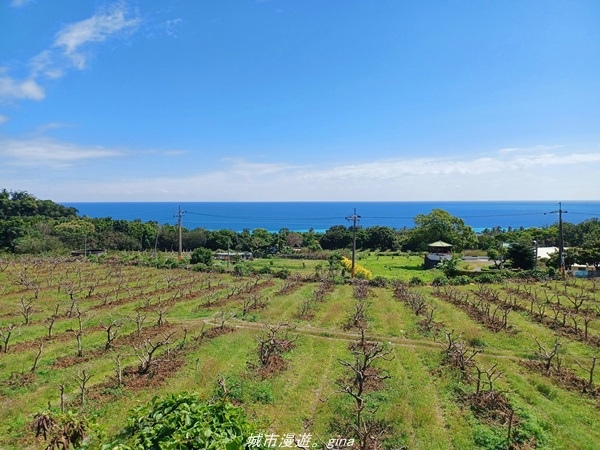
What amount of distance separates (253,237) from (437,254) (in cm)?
3779

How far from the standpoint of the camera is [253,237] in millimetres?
77562

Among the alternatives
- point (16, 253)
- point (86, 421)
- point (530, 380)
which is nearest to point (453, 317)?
point (530, 380)

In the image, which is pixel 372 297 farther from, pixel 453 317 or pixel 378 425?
pixel 378 425

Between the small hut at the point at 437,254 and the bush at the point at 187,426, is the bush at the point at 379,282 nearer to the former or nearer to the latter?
the small hut at the point at 437,254

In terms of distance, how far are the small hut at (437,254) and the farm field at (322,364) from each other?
20934mm

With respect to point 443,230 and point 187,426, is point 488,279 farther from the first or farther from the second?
point 187,426

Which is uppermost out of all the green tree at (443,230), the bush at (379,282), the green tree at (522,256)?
the green tree at (443,230)

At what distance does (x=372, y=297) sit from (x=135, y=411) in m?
26.1

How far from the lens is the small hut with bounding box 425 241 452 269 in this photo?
5087 centimetres

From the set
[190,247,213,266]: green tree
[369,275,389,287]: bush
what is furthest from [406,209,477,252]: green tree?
[190,247,213,266]: green tree

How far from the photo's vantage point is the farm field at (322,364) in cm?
1080

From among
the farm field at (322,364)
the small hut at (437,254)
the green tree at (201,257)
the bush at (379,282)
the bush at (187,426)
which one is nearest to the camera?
the bush at (187,426)

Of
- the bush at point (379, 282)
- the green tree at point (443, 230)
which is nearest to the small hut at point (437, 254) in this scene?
the green tree at point (443, 230)

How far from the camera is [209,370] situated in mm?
14625
